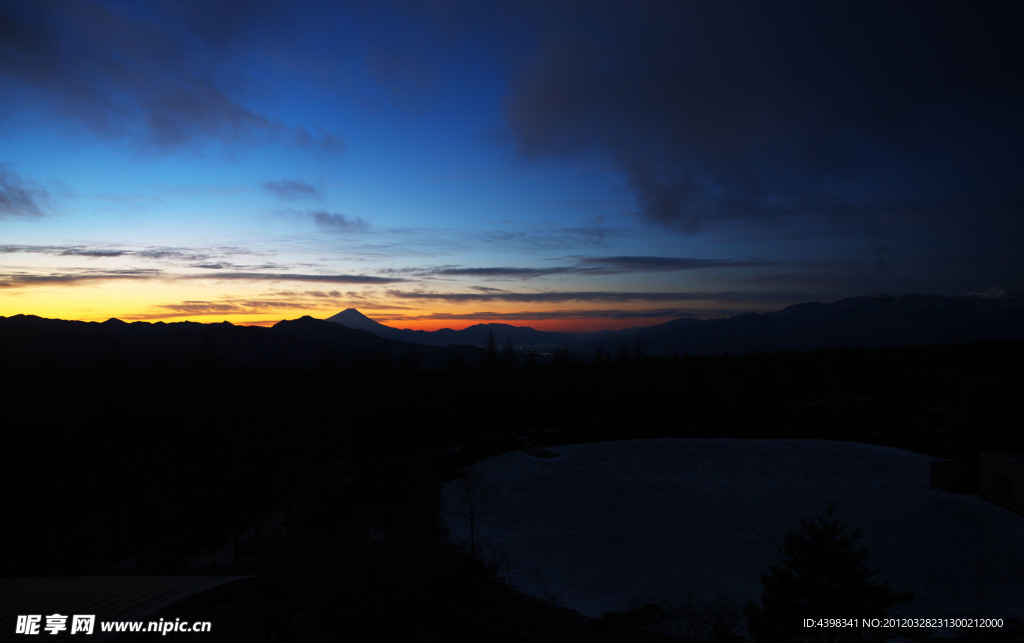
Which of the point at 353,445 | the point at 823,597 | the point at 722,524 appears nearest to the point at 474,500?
the point at 353,445

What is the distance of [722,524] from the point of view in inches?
1016

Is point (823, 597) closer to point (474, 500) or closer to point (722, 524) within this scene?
point (722, 524)

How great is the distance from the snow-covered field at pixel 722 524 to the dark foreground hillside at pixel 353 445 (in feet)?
11.9

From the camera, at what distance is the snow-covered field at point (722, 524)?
61.5 feet

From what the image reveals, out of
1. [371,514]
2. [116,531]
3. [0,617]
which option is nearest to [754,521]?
[371,514]

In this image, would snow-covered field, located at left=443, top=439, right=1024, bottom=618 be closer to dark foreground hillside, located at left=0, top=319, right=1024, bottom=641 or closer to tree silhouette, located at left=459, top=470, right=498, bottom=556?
tree silhouette, located at left=459, top=470, right=498, bottom=556

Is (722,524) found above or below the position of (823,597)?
below

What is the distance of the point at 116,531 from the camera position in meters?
24.2

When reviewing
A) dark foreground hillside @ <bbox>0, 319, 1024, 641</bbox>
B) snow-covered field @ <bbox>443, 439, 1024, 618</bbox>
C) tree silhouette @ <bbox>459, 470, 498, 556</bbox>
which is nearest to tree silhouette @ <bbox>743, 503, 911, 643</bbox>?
dark foreground hillside @ <bbox>0, 319, 1024, 641</bbox>

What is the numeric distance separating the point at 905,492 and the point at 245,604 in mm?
36295

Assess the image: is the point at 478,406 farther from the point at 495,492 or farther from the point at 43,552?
the point at 43,552

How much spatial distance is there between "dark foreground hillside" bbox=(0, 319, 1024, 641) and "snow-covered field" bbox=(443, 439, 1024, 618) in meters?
3.61

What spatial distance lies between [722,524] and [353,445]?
26.7m

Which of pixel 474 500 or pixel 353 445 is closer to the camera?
pixel 474 500
